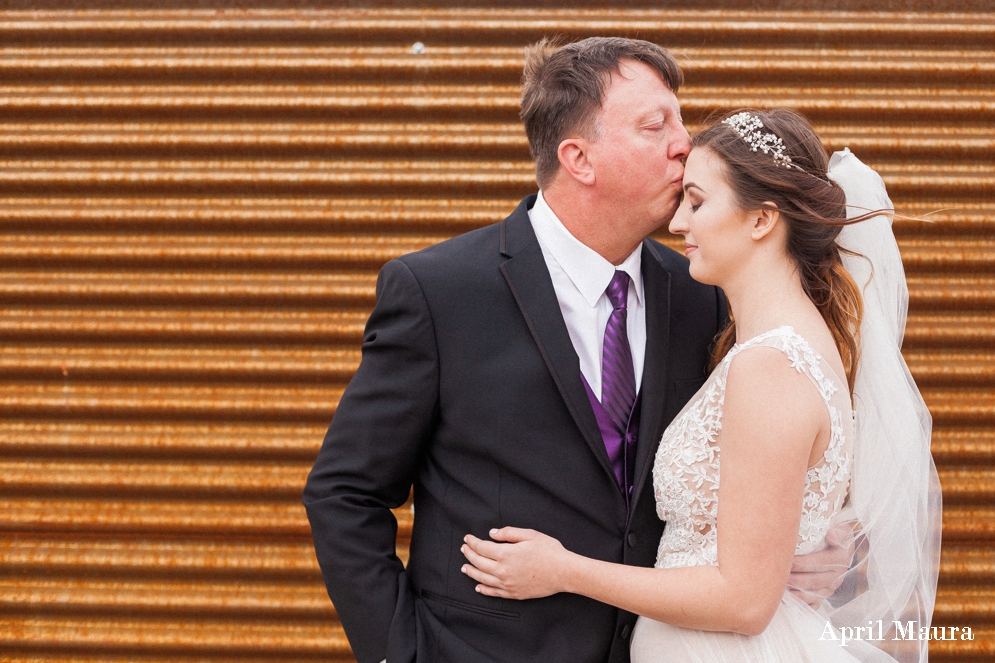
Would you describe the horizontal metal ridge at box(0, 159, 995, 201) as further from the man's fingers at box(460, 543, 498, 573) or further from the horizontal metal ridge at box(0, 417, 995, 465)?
the man's fingers at box(460, 543, 498, 573)

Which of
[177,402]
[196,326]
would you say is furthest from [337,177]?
[177,402]

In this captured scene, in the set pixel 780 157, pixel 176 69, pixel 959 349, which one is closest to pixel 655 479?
pixel 780 157

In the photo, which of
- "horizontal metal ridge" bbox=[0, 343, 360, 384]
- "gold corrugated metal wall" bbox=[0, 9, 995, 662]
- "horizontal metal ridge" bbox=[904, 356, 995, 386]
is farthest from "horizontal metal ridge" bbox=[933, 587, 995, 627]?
"horizontal metal ridge" bbox=[0, 343, 360, 384]

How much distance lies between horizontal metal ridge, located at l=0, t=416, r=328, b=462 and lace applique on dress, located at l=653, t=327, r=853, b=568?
1506 millimetres

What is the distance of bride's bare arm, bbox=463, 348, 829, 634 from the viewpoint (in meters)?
1.33

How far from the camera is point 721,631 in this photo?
1.47 metres

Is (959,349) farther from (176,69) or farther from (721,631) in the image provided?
(176,69)

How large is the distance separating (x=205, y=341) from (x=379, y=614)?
4.91 feet

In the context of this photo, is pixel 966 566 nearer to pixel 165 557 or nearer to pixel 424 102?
pixel 424 102

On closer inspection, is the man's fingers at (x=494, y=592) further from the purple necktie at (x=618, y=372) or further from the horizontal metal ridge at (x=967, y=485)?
the horizontal metal ridge at (x=967, y=485)

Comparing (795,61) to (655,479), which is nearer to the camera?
(655,479)

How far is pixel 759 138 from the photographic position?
1577mm

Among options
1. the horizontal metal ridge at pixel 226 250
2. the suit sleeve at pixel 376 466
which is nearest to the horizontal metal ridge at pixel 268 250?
the horizontal metal ridge at pixel 226 250

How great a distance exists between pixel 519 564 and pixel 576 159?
0.97 metres
